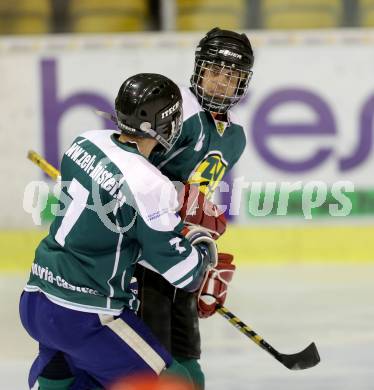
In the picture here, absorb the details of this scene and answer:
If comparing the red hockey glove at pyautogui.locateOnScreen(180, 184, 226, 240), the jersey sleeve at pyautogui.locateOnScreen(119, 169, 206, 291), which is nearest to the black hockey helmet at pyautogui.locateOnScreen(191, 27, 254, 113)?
the red hockey glove at pyautogui.locateOnScreen(180, 184, 226, 240)

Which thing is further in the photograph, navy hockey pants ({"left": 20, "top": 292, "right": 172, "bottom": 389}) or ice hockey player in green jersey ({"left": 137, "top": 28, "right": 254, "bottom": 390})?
ice hockey player in green jersey ({"left": 137, "top": 28, "right": 254, "bottom": 390})

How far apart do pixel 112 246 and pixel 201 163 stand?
0.59m

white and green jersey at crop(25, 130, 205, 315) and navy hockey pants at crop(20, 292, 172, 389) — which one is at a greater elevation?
white and green jersey at crop(25, 130, 205, 315)

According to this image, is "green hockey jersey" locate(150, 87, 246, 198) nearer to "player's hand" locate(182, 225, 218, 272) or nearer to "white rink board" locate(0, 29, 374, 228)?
"player's hand" locate(182, 225, 218, 272)

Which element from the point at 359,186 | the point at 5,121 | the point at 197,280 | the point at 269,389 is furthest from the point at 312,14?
the point at 197,280

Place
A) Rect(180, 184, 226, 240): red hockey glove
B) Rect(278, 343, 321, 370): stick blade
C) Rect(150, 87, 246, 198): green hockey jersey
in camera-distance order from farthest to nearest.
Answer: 1. Rect(278, 343, 321, 370): stick blade
2. Rect(150, 87, 246, 198): green hockey jersey
3. Rect(180, 184, 226, 240): red hockey glove

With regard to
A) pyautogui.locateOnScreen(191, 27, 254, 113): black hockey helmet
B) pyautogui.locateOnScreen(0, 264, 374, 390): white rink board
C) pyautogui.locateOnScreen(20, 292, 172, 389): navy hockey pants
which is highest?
pyautogui.locateOnScreen(191, 27, 254, 113): black hockey helmet

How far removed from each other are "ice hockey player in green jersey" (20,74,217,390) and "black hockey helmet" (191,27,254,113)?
404 mm

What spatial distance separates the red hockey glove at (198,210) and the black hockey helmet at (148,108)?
28 centimetres

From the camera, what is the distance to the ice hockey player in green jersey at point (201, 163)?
2.44 metres

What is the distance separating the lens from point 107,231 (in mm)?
2016

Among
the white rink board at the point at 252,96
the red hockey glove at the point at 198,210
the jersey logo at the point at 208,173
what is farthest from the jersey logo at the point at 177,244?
the white rink board at the point at 252,96

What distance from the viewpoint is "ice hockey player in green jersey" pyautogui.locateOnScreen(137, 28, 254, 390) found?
2.44 metres

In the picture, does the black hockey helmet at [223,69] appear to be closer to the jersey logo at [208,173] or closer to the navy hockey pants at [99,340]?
the jersey logo at [208,173]
